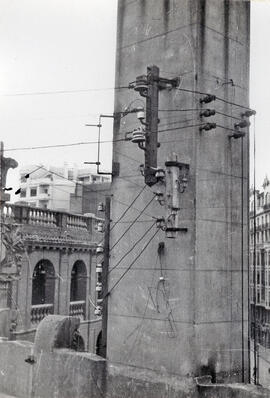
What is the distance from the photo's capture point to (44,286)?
1049 inches

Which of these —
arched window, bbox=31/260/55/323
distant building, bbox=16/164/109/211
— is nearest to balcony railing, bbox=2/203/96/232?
→ arched window, bbox=31/260/55/323

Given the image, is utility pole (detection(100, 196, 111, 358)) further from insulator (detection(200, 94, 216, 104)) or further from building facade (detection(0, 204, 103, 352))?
building facade (detection(0, 204, 103, 352))

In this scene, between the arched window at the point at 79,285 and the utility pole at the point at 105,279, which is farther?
the arched window at the point at 79,285

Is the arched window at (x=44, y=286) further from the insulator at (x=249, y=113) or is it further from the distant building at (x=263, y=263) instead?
the distant building at (x=263, y=263)

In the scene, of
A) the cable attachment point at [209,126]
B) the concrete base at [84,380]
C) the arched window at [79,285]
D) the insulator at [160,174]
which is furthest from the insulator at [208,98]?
the arched window at [79,285]

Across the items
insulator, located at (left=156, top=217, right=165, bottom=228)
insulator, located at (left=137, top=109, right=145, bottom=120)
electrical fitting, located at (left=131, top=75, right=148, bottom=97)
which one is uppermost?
electrical fitting, located at (left=131, top=75, right=148, bottom=97)

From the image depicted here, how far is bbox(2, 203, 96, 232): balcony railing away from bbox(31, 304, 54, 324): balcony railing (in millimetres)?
4043

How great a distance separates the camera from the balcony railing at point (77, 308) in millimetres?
27688

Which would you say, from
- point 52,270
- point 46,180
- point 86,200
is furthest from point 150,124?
point 46,180

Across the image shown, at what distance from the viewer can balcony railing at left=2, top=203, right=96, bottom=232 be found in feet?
79.5

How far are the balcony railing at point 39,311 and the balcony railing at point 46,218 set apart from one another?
404cm

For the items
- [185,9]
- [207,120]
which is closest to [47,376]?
[207,120]

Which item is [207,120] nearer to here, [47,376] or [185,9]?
[185,9]

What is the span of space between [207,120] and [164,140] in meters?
1.13
